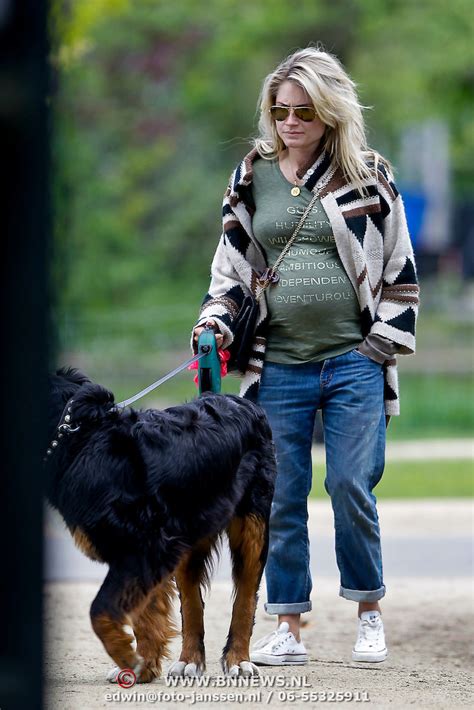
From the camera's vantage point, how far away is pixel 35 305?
2113mm

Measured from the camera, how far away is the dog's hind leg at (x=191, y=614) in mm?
4633

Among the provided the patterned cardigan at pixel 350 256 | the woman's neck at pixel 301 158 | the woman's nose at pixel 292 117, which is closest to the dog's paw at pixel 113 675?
the patterned cardigan at pixel 350 256

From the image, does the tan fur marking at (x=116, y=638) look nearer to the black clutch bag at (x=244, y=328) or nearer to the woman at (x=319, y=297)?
the woman at (x=319, y=297)

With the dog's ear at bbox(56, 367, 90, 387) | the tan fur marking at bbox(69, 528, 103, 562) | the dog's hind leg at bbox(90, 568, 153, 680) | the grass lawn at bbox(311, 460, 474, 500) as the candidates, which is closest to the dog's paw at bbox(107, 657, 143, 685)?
the dog's hind leg at bbox(90, 568, 153, 680)

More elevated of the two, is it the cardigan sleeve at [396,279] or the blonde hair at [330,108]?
the blonde hair at [330,108]

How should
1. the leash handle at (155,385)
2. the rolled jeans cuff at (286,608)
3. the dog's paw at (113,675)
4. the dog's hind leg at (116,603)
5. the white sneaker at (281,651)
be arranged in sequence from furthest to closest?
the rolled jeans cuff at (286,608) < the white sneaker at (281,651) < the dog's paw at (113,675) < the leash handle at (155,385) < the dog's hind leg at (116,603)

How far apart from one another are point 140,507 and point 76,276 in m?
24.2

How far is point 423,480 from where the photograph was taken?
12305mm

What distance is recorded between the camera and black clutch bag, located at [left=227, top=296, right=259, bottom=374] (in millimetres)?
4976

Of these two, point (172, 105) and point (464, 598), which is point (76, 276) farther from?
point (464, 598)

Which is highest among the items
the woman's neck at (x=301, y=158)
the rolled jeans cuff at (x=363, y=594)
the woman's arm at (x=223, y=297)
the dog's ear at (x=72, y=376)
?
the woman's neck at (x=301, y=158)

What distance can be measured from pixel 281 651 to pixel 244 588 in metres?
0.61

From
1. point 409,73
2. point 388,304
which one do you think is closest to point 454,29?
point 409,73

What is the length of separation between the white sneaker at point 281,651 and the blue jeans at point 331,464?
0.32 ft
